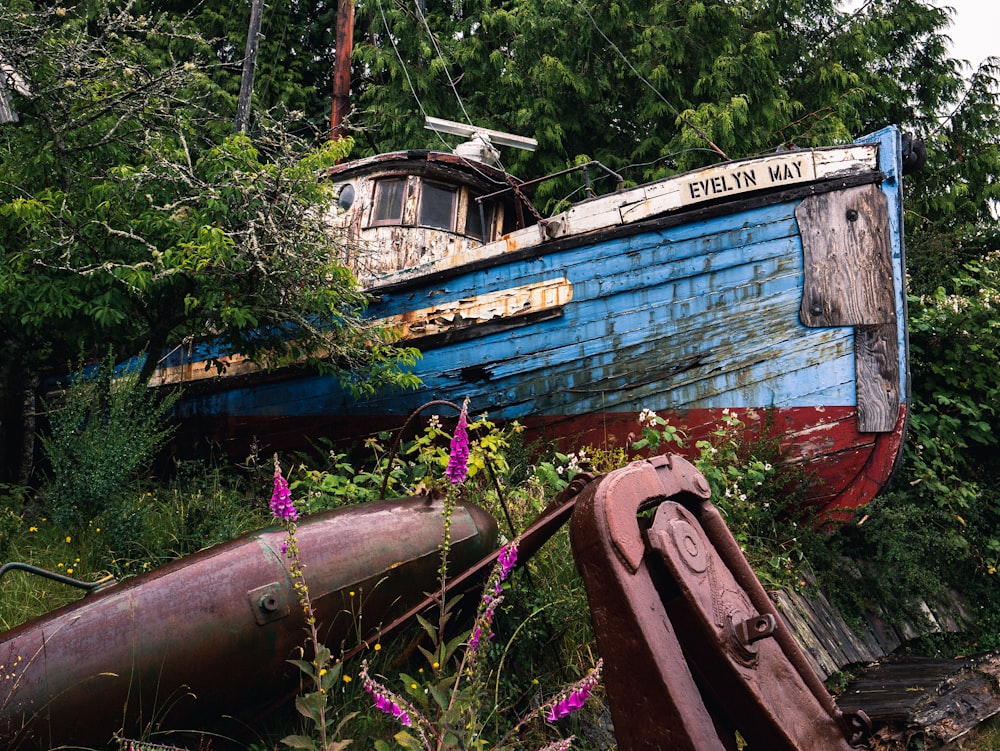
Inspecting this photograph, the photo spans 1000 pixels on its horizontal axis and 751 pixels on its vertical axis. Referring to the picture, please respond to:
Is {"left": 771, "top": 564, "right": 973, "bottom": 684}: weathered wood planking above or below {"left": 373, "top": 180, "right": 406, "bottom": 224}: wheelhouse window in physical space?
below

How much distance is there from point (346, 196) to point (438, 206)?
91 cm

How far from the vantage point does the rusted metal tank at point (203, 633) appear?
2.55m

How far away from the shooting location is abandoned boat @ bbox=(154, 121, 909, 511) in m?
5.90

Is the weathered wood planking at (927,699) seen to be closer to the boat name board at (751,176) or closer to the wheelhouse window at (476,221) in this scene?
the boat name board at (751,176)

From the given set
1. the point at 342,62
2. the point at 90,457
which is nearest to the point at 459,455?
the point at 90,457

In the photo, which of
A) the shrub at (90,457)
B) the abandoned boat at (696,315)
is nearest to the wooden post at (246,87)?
the abandoned boat at (696,315)

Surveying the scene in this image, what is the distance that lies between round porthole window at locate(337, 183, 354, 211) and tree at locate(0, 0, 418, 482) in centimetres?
205

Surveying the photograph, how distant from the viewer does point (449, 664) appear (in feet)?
11.6

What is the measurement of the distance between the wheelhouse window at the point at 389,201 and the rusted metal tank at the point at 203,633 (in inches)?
189

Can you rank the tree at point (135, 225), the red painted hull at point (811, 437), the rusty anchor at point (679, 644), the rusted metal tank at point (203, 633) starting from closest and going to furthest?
the rusty anchor at point (679, 644) < the rusted metal tank at point (203, 633) < the tree at point (135, 225) < the red painted hull at point (811, 437)

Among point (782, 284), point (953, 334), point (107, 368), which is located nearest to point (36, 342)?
point (107, 368)

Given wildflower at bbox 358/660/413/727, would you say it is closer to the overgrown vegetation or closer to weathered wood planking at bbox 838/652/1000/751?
the overgrown vegetation

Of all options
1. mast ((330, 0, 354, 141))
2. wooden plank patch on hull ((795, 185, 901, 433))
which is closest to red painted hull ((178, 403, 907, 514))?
wooden plank patch on hull ((795, 185, 901, 433))

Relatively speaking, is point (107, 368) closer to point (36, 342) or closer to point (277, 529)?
point (36, 342)
